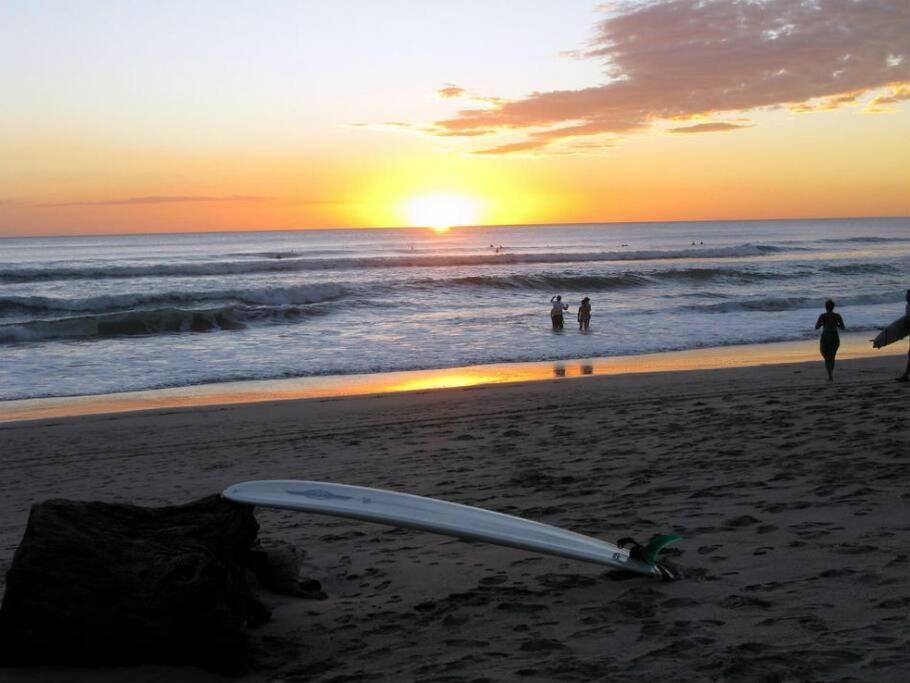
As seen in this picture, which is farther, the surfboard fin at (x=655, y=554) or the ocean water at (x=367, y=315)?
the ocean water at (x=367, y=315)

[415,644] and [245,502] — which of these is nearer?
[415,644]

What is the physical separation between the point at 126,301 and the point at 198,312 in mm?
7618

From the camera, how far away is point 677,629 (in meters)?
3.72

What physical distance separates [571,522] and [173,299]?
3014cm

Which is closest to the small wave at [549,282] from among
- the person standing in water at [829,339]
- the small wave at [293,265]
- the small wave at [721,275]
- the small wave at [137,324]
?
the small wave at [721,275]

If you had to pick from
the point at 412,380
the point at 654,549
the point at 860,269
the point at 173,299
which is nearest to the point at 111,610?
the point at 654,549

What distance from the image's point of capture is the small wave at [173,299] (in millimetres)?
31109

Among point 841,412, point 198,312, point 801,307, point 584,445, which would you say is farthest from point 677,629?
point 801,307

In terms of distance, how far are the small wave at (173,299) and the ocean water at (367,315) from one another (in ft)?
0.28

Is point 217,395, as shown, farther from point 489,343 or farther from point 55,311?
point 55,311

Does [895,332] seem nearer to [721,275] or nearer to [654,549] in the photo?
[654,549]

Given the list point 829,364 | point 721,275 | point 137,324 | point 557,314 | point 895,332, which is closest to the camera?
point 895,332

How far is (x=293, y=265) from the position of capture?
51.4 m

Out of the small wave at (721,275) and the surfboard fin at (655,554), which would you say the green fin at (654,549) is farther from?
the small wave at (721,275)
